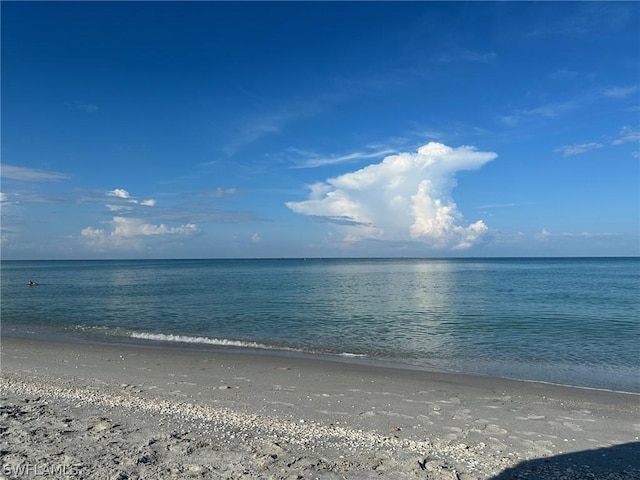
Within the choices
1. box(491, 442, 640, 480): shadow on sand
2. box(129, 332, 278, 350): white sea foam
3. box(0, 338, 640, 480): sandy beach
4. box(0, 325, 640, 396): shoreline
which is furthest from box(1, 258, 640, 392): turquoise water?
box(491, 442, 640, 480): shadow on sand

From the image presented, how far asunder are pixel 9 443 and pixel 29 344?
43.2ft

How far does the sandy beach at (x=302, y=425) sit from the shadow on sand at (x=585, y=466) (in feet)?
0.10

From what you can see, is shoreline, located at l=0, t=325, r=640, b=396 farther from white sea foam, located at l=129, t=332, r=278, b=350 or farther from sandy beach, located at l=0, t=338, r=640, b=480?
sandy beach, located at l=0, t=338, r=640, b=480

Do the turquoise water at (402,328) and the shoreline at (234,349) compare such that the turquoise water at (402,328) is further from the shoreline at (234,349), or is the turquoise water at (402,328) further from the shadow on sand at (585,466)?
the shadow on sand at (585,466)

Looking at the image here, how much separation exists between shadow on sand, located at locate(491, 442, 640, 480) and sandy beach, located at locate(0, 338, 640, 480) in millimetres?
29

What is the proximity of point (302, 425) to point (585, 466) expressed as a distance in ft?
15.1

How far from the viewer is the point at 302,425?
8.03 metres

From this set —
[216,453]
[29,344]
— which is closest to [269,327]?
[29,344]

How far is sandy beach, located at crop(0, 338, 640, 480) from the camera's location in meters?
6.26

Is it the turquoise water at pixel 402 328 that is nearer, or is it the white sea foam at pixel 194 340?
the turquoise water at pixel 402 328

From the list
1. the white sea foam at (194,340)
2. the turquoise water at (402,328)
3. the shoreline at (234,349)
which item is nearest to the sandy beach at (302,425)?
the shoreline at (234,349)

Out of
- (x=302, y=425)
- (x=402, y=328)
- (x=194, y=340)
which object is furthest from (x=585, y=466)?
(x=194, y=340)

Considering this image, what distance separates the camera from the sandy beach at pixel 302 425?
247 inches

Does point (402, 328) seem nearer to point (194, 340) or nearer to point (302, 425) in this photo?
point (194, 340)
